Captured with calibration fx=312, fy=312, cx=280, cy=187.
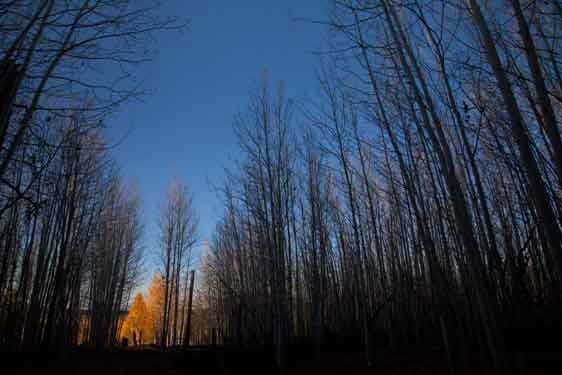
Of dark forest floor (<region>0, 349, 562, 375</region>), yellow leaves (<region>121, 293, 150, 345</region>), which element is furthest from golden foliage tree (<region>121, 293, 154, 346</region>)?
dark forest floor (<region>0, 349, 562, 375</region>)

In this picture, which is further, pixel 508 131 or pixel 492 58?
pixel 508 131

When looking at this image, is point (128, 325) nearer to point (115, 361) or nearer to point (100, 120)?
point (115, 361)

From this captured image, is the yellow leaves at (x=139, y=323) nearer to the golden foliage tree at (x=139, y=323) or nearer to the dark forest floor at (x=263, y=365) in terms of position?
the golden foliage tree at (x=139, y=323)

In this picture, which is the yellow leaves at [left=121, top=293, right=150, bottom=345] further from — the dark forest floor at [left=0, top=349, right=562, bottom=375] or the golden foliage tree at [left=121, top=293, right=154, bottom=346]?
the dark forest floor at [left=0, top=349, right=562, bottom=375]

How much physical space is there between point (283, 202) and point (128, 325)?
97.3ft

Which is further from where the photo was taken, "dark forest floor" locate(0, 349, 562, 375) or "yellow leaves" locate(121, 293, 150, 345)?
"yellow leaves" locate(121, 293, 150, 345)

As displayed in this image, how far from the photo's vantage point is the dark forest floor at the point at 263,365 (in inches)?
129

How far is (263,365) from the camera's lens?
4723 mm

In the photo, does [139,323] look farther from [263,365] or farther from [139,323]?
[263,365]

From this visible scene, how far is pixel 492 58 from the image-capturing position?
1748 mm

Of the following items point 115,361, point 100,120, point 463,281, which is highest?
point 100,120

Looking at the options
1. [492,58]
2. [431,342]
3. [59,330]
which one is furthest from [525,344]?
[59,330]

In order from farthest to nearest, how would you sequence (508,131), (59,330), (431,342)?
(59,330), (431,342), (508,131)

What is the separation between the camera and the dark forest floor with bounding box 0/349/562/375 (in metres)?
3.28
